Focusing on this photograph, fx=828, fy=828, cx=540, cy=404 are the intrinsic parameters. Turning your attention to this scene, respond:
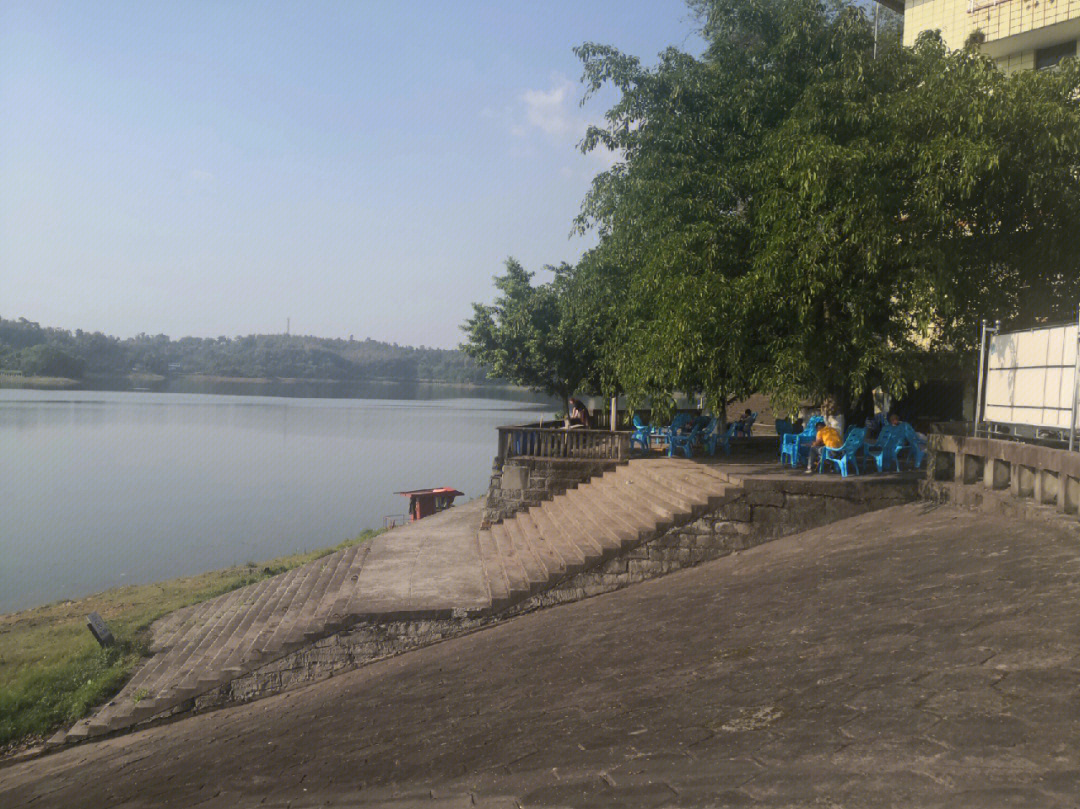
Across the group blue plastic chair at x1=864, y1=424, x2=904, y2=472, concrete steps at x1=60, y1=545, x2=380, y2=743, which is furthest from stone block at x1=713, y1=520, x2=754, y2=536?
concrete steps at x1=60, y1=545, x2=380, y2=743

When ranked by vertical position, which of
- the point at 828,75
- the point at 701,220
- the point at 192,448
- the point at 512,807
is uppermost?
the point at 828,75

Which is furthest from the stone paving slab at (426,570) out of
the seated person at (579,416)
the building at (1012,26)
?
the building at (1012,26)

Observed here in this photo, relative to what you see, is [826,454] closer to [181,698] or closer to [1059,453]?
[1059,453]

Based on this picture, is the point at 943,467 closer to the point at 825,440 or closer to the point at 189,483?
the point at 825,440

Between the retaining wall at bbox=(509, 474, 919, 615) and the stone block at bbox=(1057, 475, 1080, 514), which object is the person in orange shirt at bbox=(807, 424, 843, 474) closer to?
the retaining wall at bbox=(509, 474, 919, 615)

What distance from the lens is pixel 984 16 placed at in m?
21.1

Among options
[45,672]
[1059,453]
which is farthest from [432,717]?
[45,672]

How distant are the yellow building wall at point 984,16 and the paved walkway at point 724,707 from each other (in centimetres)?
1652

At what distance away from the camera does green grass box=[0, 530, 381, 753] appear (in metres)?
11.3

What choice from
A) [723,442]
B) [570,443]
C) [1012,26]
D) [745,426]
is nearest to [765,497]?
[570,443]

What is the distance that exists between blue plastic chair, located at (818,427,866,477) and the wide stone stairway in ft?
4.90

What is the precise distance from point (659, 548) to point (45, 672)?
9.99m

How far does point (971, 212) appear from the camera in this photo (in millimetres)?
11703

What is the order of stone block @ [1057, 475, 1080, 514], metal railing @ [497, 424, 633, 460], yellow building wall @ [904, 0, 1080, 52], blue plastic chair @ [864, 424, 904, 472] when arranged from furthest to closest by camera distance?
yellow building wall @ [904, 0, 1080, 52], metal railing @ [497, 424, 633, 460], blue plastic chair @ [864, 424, 904, 472], stone block @ [1057, 475, 1080, 514]
